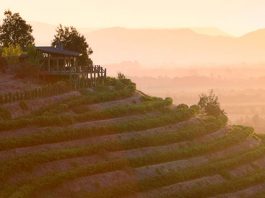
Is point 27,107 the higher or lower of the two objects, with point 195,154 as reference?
higher

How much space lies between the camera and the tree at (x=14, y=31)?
110000 mm

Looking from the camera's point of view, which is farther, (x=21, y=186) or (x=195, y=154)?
(x=195, y=154)

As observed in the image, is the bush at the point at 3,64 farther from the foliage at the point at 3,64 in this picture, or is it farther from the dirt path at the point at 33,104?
the dirt path at the point at 33,104

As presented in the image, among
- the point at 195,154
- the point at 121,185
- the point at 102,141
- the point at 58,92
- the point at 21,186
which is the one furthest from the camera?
the point at 58,92

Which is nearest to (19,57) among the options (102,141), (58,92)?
(58,92)

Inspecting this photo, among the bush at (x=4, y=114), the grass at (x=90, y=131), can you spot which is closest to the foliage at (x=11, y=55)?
the bush at (x=4, y=114)

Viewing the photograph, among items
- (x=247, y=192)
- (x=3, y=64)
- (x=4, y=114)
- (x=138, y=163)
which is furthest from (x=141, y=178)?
(x=3, y=64)

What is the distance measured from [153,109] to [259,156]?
16873 mm

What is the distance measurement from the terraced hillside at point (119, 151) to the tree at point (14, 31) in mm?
32014

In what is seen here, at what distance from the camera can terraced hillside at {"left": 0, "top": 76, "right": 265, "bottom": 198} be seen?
57969 mm

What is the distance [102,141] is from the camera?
67750 mm

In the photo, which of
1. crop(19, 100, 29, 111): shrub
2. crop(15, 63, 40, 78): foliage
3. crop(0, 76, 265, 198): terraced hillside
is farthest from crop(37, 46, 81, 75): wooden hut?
crop(19, 100, 29, 111): shrub

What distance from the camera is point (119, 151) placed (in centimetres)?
6756

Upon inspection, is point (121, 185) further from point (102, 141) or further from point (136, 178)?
point (102, 141)
